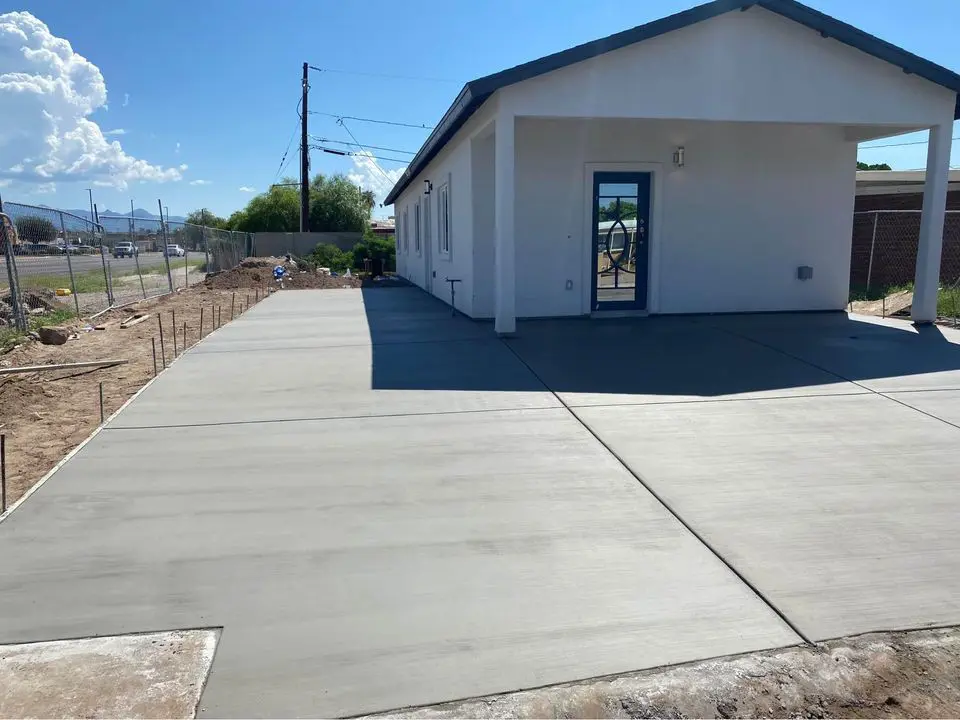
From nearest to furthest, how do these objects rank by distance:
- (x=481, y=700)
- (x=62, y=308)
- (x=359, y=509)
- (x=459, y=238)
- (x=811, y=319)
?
(x=481, y=700) → (x=359, y=509) → (x=811, y=319) → (x=459, y=238) → (x=62, y=308)

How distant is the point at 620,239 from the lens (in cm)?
1215

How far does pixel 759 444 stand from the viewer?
5.38 meters

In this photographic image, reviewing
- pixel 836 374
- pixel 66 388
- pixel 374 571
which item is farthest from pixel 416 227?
pixel 374 571

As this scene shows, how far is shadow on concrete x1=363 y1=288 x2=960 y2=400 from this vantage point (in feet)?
24.1

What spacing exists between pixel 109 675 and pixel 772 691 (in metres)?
2.51

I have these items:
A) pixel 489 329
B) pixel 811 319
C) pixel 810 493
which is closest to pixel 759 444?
pixel 810 493

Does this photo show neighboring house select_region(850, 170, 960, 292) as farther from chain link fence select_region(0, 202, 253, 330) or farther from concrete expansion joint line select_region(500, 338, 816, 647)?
chain link fence select_region(0, 202, 253, 330)

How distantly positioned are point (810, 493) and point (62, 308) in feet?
49.6

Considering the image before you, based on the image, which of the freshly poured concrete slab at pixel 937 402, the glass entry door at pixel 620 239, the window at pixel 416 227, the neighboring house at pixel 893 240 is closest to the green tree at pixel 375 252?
the window at pixel 416 227

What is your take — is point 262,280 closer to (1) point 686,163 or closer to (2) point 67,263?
(2) point 67,263

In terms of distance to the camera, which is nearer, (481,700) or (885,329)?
(481,700)

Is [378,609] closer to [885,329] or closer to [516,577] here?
[516,577]

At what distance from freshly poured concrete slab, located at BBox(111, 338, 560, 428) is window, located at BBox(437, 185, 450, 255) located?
5963 mm

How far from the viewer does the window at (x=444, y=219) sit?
14942mm
